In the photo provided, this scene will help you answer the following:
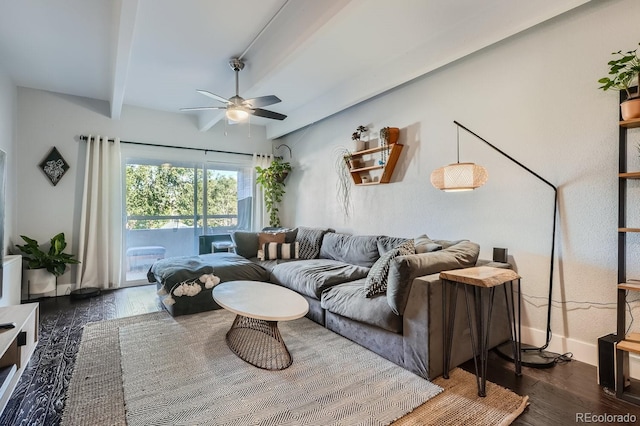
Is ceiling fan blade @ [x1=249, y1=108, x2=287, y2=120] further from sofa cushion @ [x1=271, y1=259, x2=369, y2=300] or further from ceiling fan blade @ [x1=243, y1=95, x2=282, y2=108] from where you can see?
sofa cushion @ [x1=271, y1=259, x2=369, y2=300]

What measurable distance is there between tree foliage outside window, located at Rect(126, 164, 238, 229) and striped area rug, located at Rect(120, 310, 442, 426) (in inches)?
104

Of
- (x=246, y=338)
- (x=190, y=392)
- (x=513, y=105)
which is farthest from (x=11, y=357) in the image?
(x=513, y=105)

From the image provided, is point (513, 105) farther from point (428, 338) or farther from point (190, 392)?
point (190, 392)

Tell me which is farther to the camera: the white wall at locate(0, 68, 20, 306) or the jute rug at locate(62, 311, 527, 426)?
the white wall at locate(0, 68, 20, 306)

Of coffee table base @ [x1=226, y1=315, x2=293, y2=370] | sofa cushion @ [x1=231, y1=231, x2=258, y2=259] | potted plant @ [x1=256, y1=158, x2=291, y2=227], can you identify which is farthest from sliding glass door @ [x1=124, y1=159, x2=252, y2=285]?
coffee table base @ [x1=226, y1=315, x2=293, y2=370]

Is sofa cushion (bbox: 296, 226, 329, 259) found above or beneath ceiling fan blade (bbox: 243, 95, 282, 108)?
beneath

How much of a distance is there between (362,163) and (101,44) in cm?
298

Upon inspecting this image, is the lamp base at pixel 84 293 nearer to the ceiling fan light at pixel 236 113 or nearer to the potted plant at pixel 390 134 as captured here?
the ceiling fan light at pixel 236 113

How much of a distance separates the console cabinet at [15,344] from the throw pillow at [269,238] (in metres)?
2.45

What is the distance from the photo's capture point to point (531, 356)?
90.6 inches

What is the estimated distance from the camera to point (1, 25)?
266 cm

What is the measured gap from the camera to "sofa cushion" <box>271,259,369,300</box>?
9.70ft
